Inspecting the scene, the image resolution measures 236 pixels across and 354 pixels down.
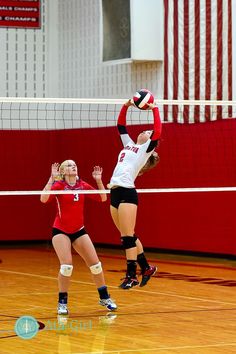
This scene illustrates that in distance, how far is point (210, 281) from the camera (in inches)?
616

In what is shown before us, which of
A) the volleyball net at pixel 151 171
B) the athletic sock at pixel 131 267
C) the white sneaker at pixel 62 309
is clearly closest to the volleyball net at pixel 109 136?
the volleyball net at pixel 151 171

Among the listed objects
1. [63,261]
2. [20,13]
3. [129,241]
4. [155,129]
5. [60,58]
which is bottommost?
[63,261]

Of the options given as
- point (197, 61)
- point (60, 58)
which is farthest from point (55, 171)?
point (60, 58)

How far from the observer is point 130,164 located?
38.0 feet

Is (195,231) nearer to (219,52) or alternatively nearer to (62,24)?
(219,52)

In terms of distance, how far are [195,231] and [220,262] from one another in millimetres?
1134

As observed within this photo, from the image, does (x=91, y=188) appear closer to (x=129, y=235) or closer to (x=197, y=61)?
(x=129, y=235)

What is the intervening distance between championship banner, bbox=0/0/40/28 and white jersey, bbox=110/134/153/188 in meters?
11.8

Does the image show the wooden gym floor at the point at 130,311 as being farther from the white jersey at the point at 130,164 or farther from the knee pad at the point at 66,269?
the white jersey at the point at 130,164

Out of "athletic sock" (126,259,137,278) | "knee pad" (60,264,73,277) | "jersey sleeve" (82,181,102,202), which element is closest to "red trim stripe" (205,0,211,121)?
"jersey sleeve" (82,181,102,202)

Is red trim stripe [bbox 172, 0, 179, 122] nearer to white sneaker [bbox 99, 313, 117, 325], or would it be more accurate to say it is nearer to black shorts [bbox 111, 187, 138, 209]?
black shorts [bbox 111, 187, 138, 209]

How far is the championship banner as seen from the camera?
22.5 meters

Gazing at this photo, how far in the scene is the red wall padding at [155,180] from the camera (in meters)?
18.9

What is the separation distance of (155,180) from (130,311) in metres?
8.46
